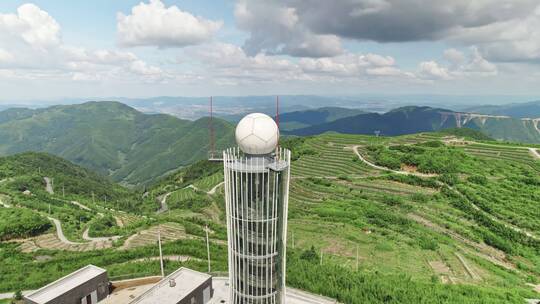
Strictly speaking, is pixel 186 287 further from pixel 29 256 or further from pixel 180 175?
pixel 180 175

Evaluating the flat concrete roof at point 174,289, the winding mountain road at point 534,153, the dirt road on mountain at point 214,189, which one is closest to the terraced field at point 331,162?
the dirt road on mountain at point 214,189

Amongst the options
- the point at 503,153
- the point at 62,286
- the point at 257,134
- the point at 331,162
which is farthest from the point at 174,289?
the point at 503,153

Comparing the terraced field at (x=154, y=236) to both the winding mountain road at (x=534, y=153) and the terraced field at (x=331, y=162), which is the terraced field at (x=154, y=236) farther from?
the winding mountain road at (x=534, y=153)

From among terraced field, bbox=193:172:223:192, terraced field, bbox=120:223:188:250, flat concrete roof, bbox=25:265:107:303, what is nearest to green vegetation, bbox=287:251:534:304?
flat concrete roof, bbox=25:265:107:303

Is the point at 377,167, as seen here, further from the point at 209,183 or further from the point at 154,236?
the point at 209,183

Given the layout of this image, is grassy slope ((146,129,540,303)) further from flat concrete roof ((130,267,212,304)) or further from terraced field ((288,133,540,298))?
flat concrete roof ((130,267,212,304))

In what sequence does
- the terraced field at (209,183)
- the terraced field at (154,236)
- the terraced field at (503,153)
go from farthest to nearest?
the terraced field at (209,183), the terraced field at (503,153), the terraced field at (154,236)
